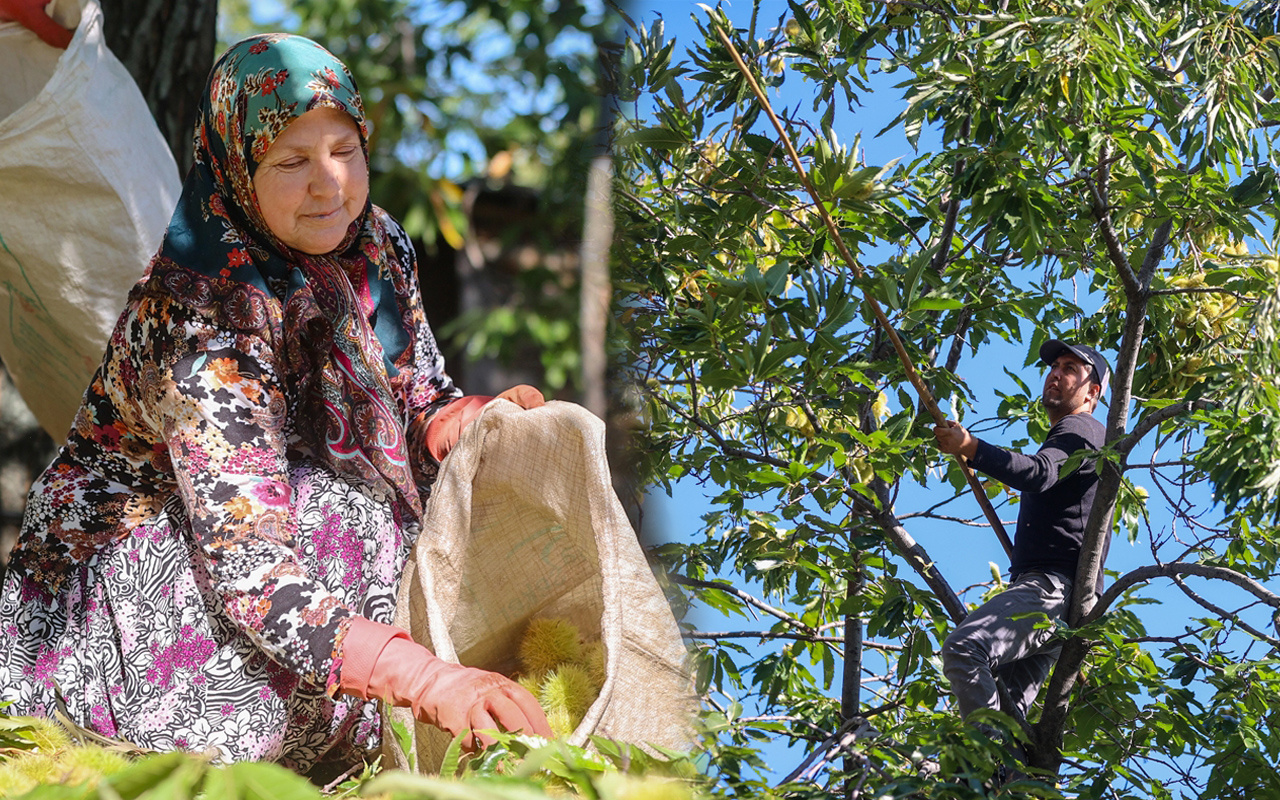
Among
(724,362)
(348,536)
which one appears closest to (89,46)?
(348,536)

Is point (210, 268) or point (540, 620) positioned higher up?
point (210, 268)

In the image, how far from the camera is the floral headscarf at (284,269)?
1.43 metres

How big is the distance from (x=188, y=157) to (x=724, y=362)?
151 cm

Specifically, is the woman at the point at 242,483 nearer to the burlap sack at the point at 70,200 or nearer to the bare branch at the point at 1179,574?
the burlap sack at the point at 70,200

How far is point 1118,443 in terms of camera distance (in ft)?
7.35

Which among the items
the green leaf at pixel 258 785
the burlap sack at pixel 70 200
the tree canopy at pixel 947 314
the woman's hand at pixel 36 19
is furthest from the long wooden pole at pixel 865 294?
the woman's hand at pixel 36 19

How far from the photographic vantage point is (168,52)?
8.41 ft

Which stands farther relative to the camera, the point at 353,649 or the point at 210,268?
the point at 210,268

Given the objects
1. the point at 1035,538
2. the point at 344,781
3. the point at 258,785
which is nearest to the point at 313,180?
the point at 344,781

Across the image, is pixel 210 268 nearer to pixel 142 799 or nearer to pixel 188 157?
pixel 142 799

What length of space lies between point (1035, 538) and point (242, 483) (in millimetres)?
2088

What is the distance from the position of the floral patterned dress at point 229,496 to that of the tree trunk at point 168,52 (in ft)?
3.75

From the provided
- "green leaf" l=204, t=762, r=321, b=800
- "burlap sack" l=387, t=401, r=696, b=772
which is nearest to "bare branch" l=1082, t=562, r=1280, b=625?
"burlap sack" l=387, t=401, r=696, b=772

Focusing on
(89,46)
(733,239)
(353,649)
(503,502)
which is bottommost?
(353,649)
